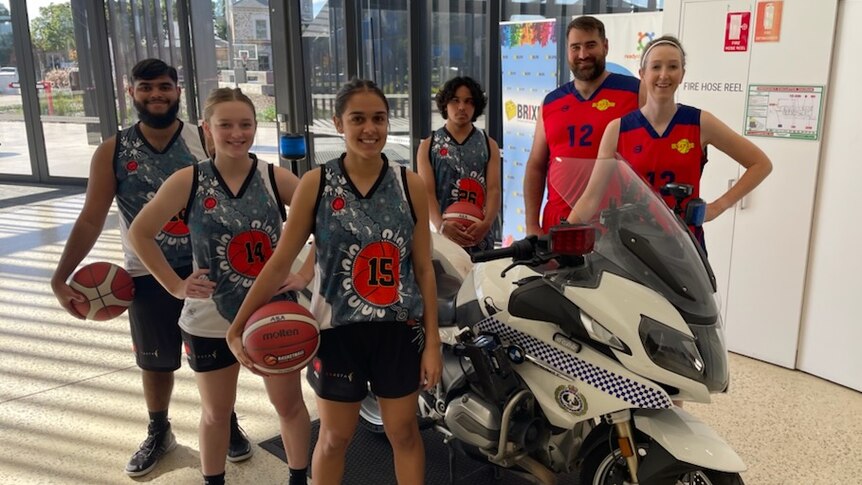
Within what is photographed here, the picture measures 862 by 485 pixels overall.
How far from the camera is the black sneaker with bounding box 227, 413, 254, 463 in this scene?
2.74m

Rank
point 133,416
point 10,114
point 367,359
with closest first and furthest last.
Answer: point 367,359, point 133,416, point 10,114

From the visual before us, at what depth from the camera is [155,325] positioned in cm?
248

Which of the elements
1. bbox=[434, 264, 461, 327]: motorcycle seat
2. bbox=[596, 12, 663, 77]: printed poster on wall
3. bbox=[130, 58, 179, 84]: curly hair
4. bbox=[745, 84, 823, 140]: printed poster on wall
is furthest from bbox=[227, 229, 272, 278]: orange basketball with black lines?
bbox=[596, 12, 663, 77]: printed poster on wall

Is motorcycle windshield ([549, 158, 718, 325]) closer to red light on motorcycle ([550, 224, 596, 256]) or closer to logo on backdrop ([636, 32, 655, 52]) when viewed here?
red light on motorcycle ([550, 224, 596, 256])

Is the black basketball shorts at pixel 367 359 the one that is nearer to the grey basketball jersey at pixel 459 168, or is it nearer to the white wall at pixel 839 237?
the grey basketball jersey at pixel 459 168

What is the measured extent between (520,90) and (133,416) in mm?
3264

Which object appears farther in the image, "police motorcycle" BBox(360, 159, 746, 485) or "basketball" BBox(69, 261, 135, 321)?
"basketball" BBox(69, 261, 135, 321)

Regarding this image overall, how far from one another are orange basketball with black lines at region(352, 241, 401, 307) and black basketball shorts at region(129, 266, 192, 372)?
2.74ft

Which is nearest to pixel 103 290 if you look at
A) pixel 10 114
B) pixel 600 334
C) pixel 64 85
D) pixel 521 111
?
pixel 600 334

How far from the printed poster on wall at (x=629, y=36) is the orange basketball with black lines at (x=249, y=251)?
2823mm

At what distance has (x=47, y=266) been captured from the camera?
554 cm

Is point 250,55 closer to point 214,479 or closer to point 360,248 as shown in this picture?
point 214,479

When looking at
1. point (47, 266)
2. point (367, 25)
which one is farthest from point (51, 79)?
point (367, 25)

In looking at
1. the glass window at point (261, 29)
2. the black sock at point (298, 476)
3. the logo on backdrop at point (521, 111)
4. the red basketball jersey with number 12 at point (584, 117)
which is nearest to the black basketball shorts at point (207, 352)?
the black sock at point (298, 476)
